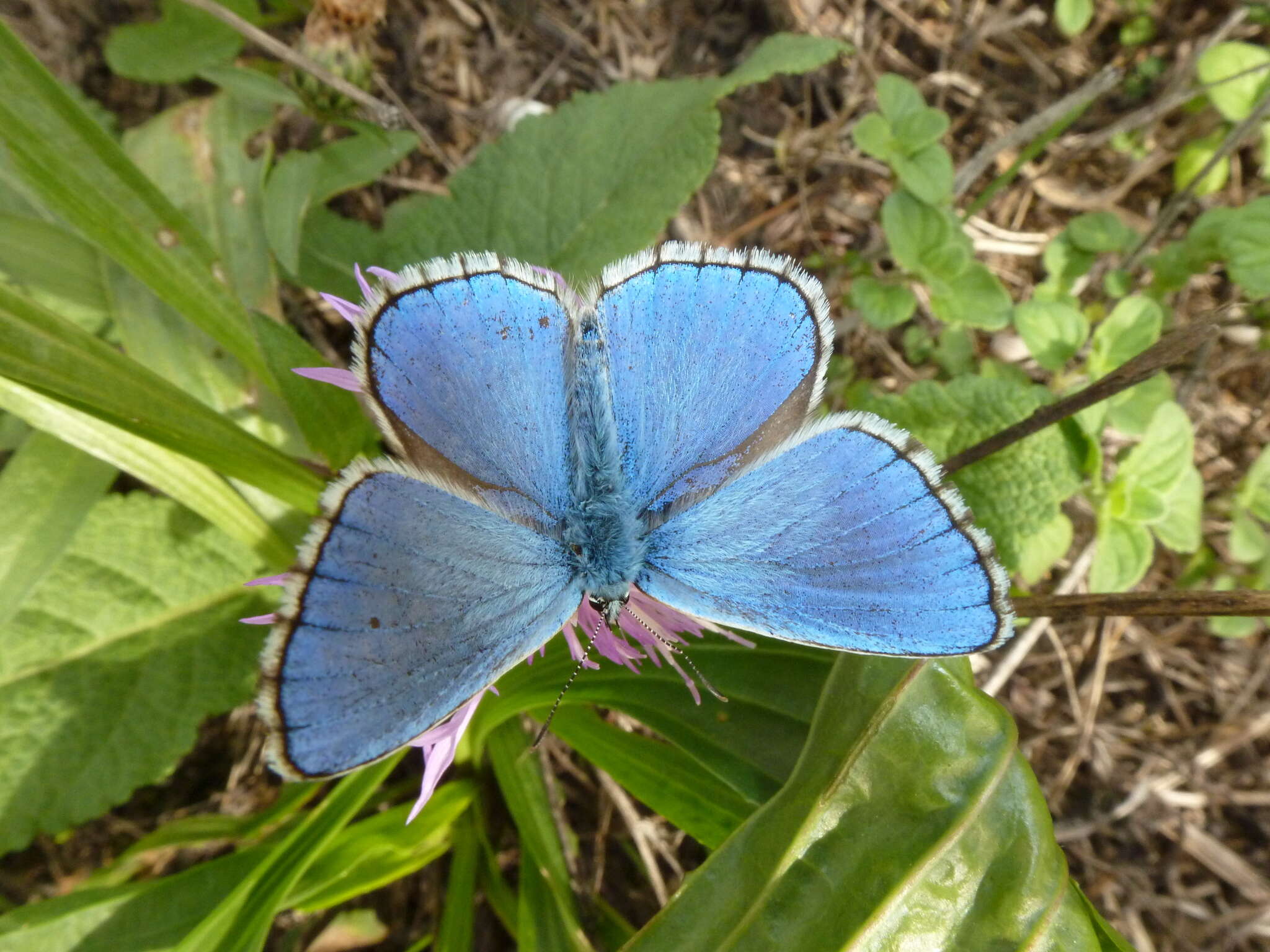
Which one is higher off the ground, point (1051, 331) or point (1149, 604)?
point (1051, 331)

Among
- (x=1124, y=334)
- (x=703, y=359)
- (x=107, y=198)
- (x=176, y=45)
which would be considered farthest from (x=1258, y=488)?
(x=176, y=45)

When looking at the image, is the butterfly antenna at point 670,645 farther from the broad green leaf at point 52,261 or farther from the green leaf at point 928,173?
the broad green leaf at point 52,261

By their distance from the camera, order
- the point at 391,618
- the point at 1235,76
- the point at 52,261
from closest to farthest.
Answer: the point at 391,618 → the point at 52,261 → the point at 1235,76

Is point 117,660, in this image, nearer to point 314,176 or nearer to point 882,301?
point 314,176

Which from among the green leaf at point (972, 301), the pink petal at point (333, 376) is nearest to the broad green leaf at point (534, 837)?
the pink petal at point (333, 376)

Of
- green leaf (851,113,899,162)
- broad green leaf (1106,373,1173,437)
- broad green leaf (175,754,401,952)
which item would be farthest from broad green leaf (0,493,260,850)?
broad green leaf (1106,373,1173,437)

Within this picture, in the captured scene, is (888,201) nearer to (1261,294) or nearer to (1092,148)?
(1261,294)
